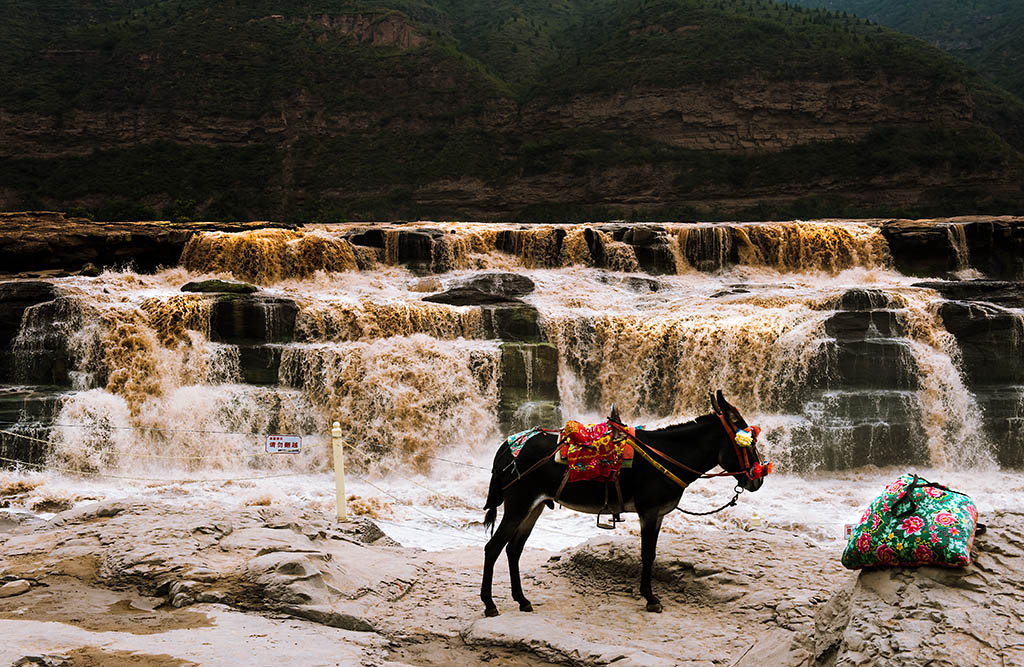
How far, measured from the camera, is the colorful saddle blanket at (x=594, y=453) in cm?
508

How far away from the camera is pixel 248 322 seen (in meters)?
14.4

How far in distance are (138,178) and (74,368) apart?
35.0 metres

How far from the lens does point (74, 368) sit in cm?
1354

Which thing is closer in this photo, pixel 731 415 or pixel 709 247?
pixel 731 415

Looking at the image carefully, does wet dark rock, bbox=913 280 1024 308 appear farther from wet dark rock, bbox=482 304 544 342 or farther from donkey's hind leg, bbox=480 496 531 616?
donkey's hind leg, bbox=480 496 531 616

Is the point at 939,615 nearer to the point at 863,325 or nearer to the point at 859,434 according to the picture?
the point at 859,434

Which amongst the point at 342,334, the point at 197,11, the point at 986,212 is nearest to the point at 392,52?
the point at 197,11

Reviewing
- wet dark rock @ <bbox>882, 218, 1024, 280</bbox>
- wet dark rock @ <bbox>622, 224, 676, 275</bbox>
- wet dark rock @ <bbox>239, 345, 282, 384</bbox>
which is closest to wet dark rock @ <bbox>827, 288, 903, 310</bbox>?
wet dark rock @ <bbox>622, 224, 676, 275</bbox>

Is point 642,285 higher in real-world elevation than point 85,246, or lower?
lower

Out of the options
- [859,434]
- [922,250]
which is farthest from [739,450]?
[922,250]

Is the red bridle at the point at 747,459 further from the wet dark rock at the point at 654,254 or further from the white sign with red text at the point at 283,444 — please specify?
the wet dark rock at the point at 654,254

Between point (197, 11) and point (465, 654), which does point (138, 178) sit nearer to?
point (197, 11)

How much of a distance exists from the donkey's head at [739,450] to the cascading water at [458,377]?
6.29 metres

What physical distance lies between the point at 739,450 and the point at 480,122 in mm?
48942
